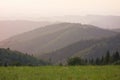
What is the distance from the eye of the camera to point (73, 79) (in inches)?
639

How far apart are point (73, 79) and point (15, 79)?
3102 mm

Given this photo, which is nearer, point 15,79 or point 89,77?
point 15,79

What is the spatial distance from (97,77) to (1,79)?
17.6 ft

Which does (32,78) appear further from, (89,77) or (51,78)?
(89,77)

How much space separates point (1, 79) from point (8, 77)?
2.32ft

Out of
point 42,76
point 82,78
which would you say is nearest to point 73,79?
point 82,78

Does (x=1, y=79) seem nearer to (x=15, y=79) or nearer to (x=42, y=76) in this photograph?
(x=15, y=79)

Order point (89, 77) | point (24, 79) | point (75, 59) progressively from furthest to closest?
point (75, 59), point (89, 77), point (24, 79)

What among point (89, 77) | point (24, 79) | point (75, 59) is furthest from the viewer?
point (75, 59)

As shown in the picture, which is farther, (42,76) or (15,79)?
(42,76)

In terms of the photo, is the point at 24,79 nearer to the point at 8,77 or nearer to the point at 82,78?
the point at 8,77

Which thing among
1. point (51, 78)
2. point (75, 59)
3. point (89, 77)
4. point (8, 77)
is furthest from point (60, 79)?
point (75, 59)

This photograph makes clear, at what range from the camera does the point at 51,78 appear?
16.6 m

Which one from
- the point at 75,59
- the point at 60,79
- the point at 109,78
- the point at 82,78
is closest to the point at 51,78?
the point at 60,79
